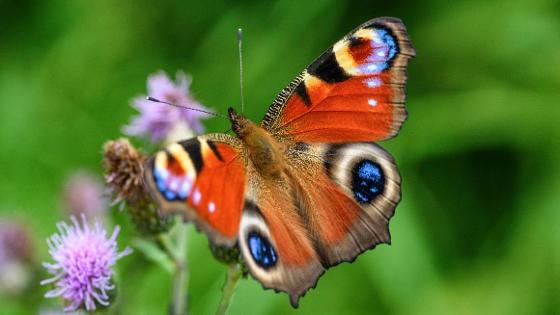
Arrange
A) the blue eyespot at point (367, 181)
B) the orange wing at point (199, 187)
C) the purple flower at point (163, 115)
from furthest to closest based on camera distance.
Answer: the purple flower at point (163, 115) → the blue eyespot at point (367, 181) → the orange wing at point (199, 187)

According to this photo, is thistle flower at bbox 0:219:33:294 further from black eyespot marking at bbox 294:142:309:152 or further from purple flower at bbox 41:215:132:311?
black eyespot marking at bbox 294:142:309:152

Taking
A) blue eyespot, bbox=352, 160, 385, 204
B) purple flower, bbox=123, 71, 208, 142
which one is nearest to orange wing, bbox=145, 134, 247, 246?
blue eyespot, bbox=352, 160, 385, 204

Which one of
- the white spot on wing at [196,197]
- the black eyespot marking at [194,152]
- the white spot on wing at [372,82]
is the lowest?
the white spot on wing at [196,197]

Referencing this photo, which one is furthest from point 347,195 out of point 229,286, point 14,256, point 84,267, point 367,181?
point 14,256

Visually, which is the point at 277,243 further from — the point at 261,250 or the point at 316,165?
the point at 316,165

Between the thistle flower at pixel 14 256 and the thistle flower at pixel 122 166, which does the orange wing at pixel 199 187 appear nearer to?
the thistle flower at pixel 122 166

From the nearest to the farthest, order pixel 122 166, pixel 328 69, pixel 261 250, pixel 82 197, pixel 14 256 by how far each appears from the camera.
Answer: pixel 261 250 < pixel 328 69 < pixel 122 166 < pixel 14 256 < pixel 82 197

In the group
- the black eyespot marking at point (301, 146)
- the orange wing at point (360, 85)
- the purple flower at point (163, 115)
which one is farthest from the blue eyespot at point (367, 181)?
the purple flower at point (163, 115)
